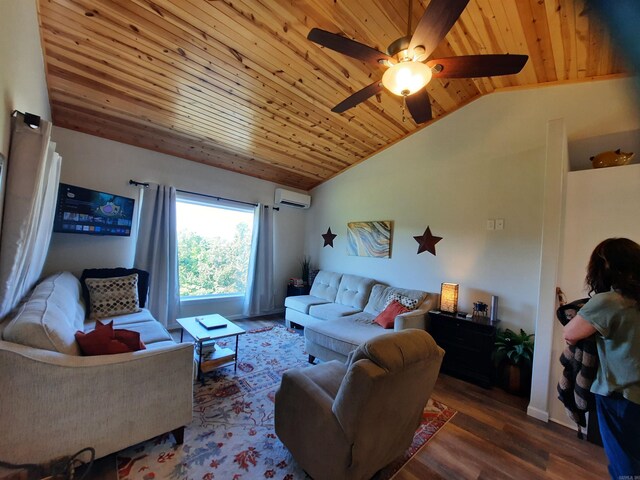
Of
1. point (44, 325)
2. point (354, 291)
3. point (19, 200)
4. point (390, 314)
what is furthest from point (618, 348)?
point (19, 200)

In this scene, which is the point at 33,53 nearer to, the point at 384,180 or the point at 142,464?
the point at 142,464

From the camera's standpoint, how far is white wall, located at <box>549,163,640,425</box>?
202 cm

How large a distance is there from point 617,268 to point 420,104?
60.1 inches

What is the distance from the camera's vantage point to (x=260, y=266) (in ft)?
15.7

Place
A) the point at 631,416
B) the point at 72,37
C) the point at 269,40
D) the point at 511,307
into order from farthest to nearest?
the point at 511,307
the point at 269,40
the point at 72,37
the point at 631,416

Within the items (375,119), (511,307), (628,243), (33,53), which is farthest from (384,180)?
(33,53)

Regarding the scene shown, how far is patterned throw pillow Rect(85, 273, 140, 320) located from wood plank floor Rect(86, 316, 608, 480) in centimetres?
171

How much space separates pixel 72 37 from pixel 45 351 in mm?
2402

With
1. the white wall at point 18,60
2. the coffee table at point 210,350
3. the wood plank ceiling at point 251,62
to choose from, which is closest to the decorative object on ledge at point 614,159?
the wood plank ceiling at point 251,62

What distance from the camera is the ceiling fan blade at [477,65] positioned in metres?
1.52

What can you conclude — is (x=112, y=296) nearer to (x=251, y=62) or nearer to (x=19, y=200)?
(x=19, y=200)

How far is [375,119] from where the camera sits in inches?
136

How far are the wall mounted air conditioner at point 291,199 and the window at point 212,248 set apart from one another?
596 mm

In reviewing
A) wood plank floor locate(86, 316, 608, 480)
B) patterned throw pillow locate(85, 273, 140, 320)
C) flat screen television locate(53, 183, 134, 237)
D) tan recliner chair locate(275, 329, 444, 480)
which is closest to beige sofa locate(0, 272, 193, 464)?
wood plank floor locate(86, 316, 608, 480)
